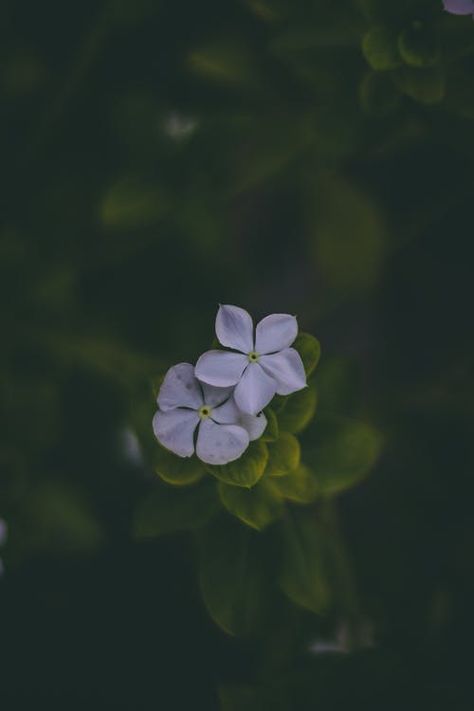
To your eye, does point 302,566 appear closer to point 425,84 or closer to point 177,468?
point 177,468

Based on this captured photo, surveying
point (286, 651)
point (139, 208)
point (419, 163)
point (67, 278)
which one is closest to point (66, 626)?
point (286, 651)

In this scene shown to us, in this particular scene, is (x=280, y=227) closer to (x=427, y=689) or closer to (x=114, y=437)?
(x=114, y=437)

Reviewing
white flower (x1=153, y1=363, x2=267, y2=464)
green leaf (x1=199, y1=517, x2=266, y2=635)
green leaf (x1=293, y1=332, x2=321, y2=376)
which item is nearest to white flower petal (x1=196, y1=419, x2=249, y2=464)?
white flower (x1=153, y1=363, x2=267, y2=464)

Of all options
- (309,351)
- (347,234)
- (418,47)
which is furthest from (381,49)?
(347,234)

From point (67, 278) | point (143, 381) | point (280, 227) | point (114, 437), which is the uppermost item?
point (280, 227)

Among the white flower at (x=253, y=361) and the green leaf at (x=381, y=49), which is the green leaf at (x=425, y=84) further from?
the white flower at (x=253, y=361)

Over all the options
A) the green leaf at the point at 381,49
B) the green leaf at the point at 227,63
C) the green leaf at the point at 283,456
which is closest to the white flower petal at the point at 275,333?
the green leaf at the point at 283,456

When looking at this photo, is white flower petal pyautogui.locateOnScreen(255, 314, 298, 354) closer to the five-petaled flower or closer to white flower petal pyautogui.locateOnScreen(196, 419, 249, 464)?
white flower petal pyautogui.locateOnScreen(196, 419, 249, 464)
